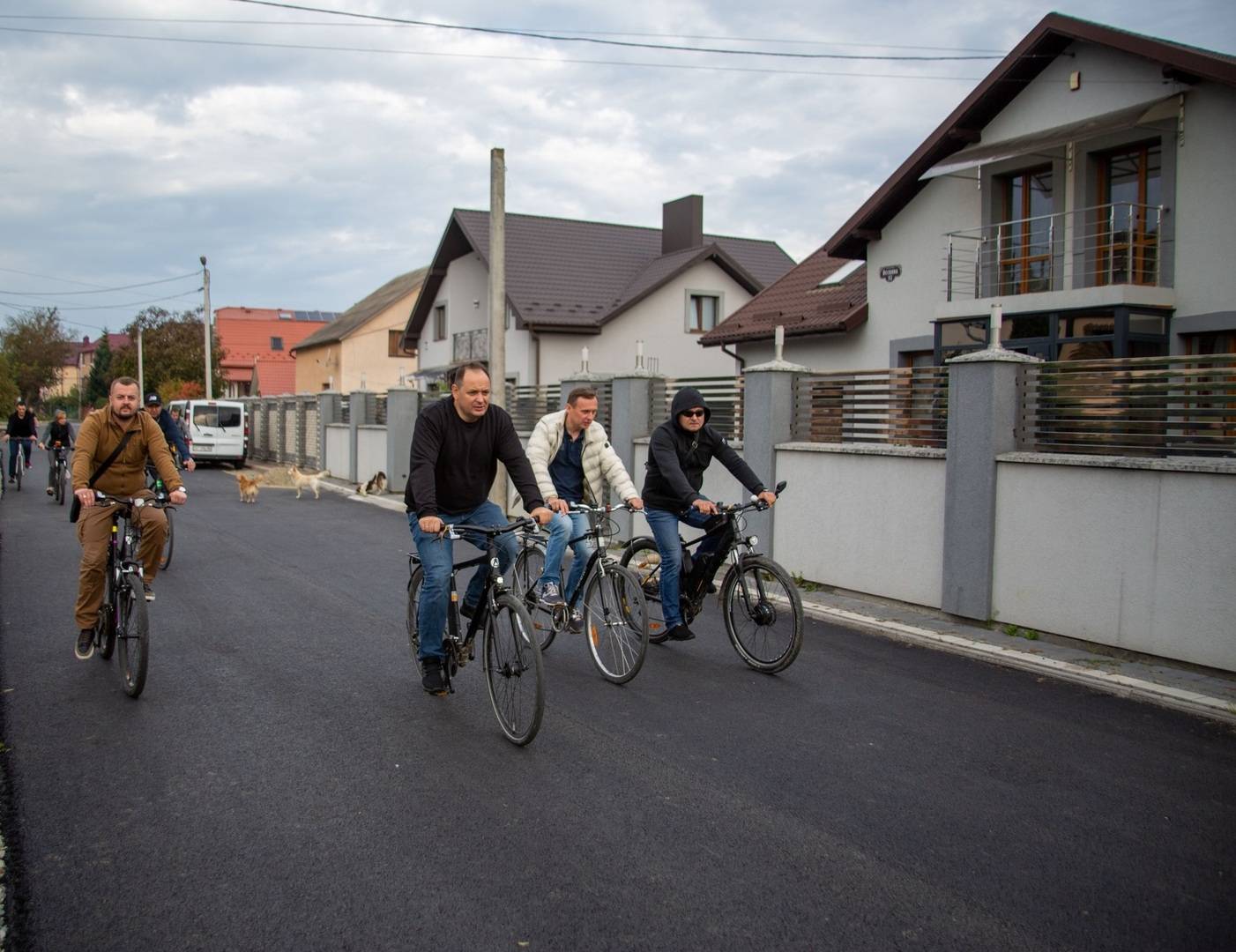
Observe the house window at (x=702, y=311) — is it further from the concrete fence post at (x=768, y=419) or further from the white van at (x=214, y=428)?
the concrete fence post at (x=768, y=419)

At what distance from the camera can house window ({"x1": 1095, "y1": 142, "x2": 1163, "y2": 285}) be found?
14844 millimetres

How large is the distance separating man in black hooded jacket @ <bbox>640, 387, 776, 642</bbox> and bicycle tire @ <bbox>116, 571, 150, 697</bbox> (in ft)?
10.8

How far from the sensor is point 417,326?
38.8 metres

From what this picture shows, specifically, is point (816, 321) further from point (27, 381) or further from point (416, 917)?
point (27, 381)

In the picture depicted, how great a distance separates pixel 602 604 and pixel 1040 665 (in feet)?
10.4

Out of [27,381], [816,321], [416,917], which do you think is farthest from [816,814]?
[27,381]

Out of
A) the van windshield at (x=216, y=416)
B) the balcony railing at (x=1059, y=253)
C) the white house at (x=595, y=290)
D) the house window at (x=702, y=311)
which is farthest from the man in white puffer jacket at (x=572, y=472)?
the van windshield at (x=216, y=416)

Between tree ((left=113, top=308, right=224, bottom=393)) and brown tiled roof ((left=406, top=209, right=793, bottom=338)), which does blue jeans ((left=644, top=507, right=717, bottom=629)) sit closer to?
brown tiled roof ((left=406, top=209, right=793, bottom=338))

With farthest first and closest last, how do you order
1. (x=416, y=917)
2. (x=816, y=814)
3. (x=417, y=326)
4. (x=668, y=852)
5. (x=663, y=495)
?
(x=417, y=326) < (x=663, y=495) < (x=816, y=814) < (x=668, y=852) < (x=416, y=917)

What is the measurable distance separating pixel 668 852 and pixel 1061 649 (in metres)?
4.99

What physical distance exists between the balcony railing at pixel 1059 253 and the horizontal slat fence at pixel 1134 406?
7.21 m

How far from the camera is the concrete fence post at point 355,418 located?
2503 centimetres

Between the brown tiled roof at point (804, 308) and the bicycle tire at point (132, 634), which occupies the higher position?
the brown tiled roof at point (804, 308)

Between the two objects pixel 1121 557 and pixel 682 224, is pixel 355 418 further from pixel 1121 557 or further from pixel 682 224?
pixel 1121 557
